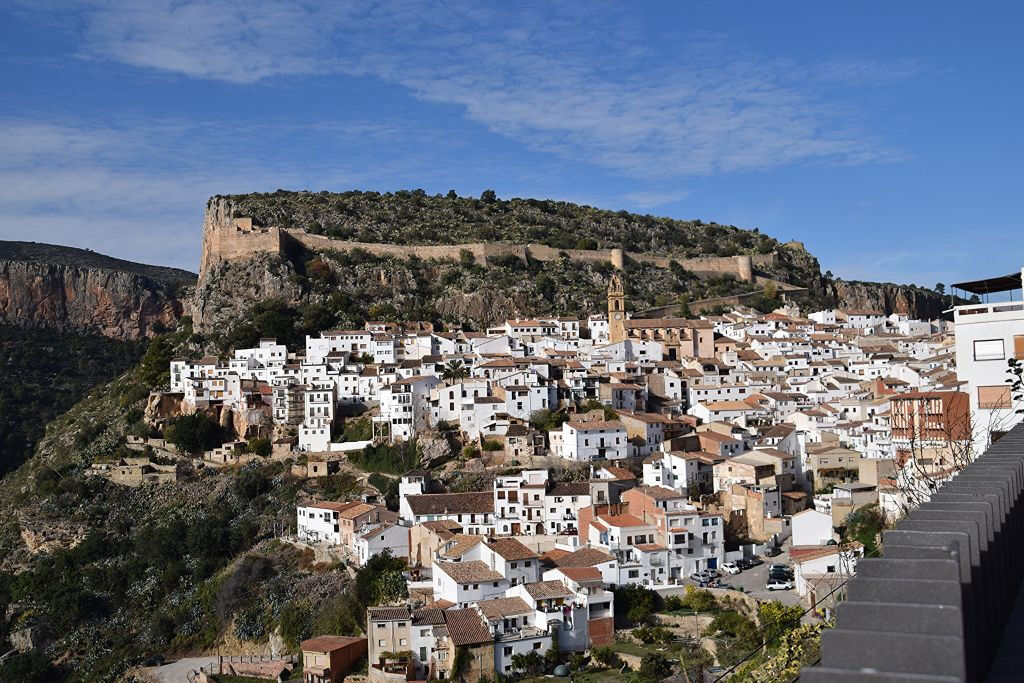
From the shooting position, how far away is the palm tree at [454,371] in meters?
40.8

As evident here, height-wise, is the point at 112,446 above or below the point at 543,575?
above

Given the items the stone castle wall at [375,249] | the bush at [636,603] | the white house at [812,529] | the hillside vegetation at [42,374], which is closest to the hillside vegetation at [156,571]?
the bush at [636,603]

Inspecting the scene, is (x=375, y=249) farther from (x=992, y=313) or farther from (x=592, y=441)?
(x=992, y=313)

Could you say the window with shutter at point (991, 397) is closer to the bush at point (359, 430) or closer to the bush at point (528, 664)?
the bush at point (528, 664)

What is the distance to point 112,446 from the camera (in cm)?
4497

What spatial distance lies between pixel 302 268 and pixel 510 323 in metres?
16.7

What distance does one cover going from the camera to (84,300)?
284ft

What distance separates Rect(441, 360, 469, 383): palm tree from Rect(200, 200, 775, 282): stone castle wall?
19.8 meters

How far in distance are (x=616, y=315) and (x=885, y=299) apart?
28.5 metres

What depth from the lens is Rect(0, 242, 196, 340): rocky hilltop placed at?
8469cm

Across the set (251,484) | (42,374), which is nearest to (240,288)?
(251,484)

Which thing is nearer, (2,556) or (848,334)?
(2,556)

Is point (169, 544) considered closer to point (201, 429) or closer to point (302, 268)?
point (201, 429)

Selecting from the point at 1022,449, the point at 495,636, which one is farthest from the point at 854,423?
the point at 1022,449
